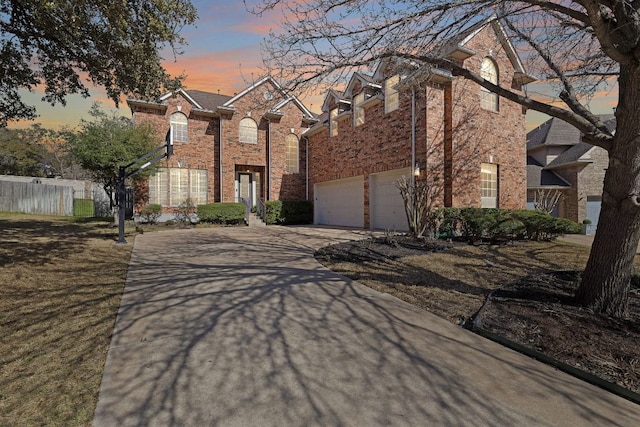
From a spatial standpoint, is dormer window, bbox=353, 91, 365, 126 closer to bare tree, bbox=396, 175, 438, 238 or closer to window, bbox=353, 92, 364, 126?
window, bbox=353, 92, 364, 126

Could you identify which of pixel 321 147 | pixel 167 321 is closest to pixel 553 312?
pixel 167 321

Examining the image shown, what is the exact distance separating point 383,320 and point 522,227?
7.58 meters

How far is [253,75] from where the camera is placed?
5500 millimetres

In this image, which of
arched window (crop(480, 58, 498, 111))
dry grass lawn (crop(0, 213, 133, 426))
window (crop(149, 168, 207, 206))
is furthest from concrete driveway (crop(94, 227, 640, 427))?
window (crop(149, 168, 207, 206))

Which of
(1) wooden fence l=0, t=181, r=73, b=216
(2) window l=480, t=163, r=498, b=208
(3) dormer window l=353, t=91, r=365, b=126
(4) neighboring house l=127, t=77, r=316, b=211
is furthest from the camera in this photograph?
(1) wooden fence l=0, t=181, r=73, b=216

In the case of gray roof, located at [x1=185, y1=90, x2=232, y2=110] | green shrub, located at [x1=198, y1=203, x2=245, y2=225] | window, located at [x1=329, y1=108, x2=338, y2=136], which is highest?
gray roof, located at [x1=185, y1=90, x2=232, y2=110]

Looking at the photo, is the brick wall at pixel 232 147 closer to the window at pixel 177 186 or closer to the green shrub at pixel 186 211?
the window at pixel 177 186

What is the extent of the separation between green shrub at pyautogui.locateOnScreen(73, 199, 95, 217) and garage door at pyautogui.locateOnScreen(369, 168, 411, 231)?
22198mm

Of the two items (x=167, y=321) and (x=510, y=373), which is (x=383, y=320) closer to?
(x=510, y=373)

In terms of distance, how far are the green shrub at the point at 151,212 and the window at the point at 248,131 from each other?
6.14 metres

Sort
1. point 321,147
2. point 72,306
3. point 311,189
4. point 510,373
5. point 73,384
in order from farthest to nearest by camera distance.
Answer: point 311,189 → point 321,147 → point 72,306 → point 510,373 → point 73,384

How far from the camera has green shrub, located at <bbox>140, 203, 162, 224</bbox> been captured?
16328 mm

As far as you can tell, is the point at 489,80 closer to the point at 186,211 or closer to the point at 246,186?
the point at 246,186

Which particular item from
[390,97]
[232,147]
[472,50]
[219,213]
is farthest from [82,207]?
[472,50]
